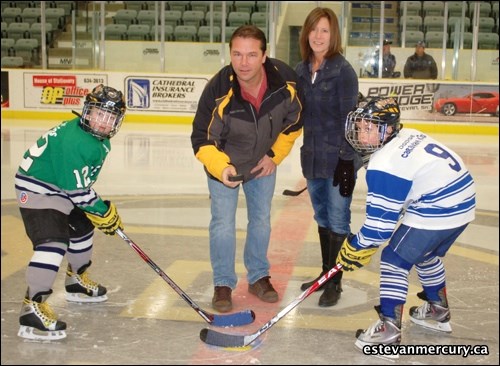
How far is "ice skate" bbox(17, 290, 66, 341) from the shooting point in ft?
8.54

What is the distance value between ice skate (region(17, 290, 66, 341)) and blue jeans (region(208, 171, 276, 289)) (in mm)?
762

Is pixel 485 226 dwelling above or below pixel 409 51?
below

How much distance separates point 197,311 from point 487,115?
32.7 ft

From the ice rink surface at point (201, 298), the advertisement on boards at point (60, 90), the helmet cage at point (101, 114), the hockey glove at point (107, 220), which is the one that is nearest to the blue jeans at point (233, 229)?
the ice rink surface at point (201, 298)

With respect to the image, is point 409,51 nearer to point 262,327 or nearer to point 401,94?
point 401,94

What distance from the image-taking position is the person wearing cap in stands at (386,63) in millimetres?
12117

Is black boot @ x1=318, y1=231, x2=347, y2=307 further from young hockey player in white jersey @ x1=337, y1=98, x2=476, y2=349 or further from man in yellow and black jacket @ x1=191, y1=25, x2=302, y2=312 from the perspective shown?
young hockey player in white jersey @ x1=337, y1=98, x2=476, y2=349

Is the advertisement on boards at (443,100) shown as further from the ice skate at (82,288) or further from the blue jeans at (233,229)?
the ice skate at (82,288)

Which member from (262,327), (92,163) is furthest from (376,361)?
(92,163)

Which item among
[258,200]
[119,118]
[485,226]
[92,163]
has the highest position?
[119,118]

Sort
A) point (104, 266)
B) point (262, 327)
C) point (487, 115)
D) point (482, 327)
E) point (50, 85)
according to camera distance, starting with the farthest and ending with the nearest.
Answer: point (50, 85)
point (487, 115)
point (104, 266)
point (482, 327)
point (262, 327)

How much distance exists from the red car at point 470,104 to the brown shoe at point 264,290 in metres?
9.32

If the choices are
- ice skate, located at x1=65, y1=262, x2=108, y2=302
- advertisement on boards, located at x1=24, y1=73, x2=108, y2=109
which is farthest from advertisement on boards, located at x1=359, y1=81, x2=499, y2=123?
ice skate, located at x1=65, y1=262, x2=108, y2=302

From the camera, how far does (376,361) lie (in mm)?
2477
